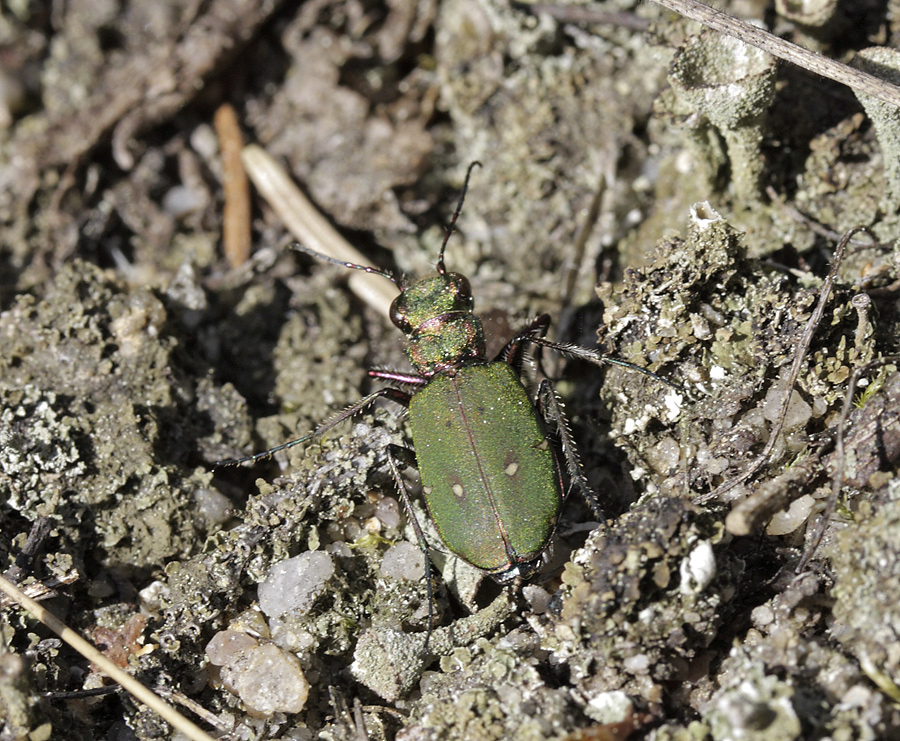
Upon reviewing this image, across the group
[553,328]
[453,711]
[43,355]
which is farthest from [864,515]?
[43,355]

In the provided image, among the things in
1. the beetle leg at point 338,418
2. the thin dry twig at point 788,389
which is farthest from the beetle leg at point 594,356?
the beetle leg at point 338,418

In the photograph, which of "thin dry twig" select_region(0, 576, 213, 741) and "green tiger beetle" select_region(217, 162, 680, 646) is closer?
"thin dry twig" select_region(0, 576, 213, 741)

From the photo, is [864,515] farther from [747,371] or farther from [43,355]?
[43,355]

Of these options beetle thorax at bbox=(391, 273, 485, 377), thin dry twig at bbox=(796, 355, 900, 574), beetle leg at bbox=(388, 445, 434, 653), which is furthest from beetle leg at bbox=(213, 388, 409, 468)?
thin dry twig at bbox=(796, 355, 900, 574)

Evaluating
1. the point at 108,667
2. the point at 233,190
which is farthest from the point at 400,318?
the point at 108,667

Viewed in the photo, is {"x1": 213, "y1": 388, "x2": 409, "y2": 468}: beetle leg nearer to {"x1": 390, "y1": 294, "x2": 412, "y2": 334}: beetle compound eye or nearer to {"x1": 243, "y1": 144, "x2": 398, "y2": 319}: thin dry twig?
{"x1": 390, "y1": 294, "x2": 412, "y2": 334}: beetle compound eye

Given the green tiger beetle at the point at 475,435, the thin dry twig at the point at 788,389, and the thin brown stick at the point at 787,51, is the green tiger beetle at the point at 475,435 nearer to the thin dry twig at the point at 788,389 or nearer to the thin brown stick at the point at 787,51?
the thin dry twig at the point at 788,389
